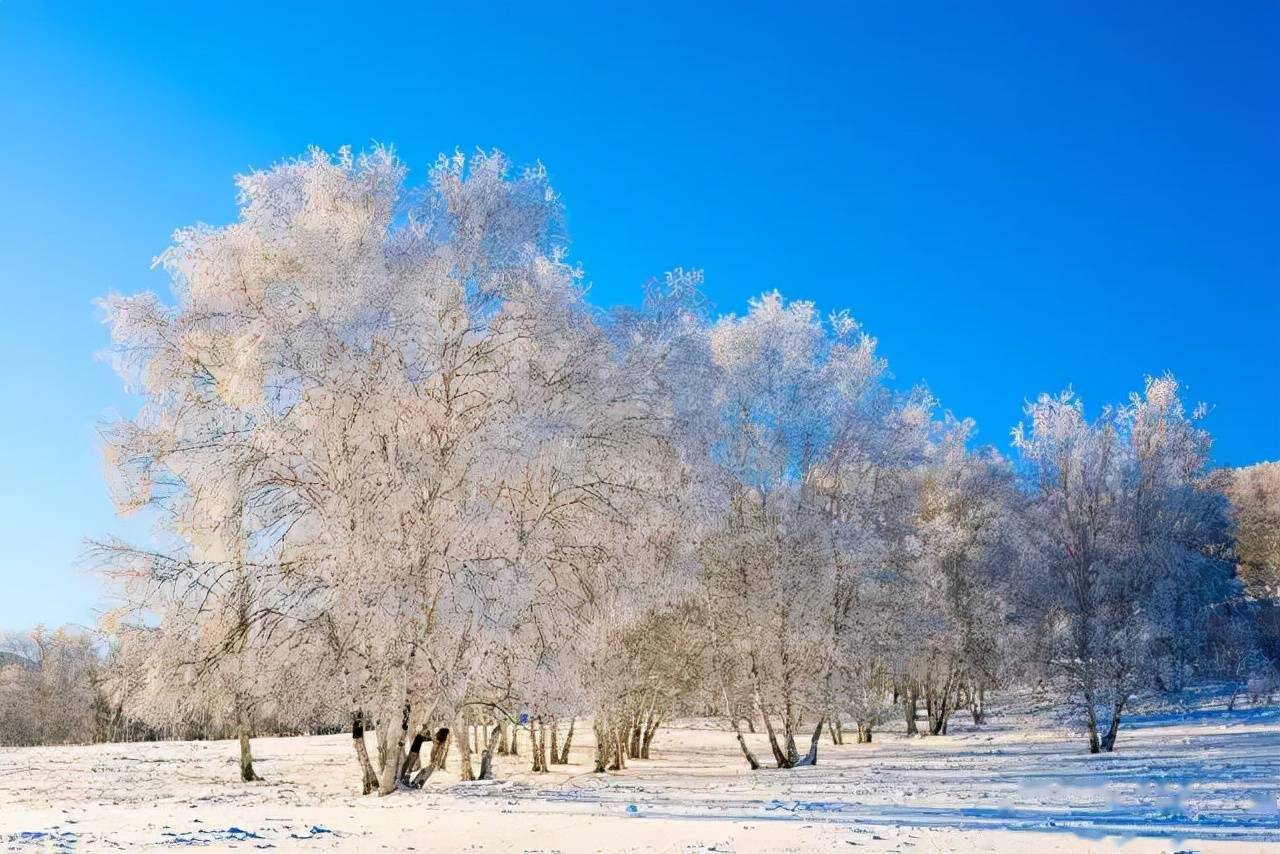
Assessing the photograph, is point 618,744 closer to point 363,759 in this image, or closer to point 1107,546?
point 363,759

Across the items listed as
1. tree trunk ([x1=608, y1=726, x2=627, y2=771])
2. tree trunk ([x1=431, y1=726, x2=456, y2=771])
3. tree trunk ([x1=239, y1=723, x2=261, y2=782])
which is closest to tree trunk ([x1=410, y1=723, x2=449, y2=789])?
tree trunk ([x1=431, y1=726, x2=456, y2=771])

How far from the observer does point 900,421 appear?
82.1ft

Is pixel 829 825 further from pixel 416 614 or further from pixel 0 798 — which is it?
pixel 0 798

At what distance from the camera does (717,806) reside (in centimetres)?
1259

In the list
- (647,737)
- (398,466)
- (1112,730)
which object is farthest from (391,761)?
(1112,730)

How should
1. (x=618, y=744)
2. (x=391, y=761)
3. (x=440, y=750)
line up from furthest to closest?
(x=618, y=744), (x=440, y=750), (x=391, y=761)

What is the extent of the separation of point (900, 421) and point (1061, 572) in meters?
6.67

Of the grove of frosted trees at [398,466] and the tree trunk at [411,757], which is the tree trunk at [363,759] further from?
the tree trunk at [411,757]

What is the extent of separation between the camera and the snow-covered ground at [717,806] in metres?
8.80

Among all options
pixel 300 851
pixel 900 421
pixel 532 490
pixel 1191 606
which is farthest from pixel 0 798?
pixel 1191 606

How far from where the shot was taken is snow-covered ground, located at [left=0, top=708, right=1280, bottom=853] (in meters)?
8.80

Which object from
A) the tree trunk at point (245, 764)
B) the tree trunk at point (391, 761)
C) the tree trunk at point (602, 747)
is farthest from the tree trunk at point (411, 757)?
the tree trunk at point (602, 747)

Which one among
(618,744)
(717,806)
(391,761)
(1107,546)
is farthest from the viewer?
(1107,546)

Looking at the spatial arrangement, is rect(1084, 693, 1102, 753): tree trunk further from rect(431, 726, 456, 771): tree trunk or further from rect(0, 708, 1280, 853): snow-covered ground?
rect(431, 726, 456, 771): tree trunk
